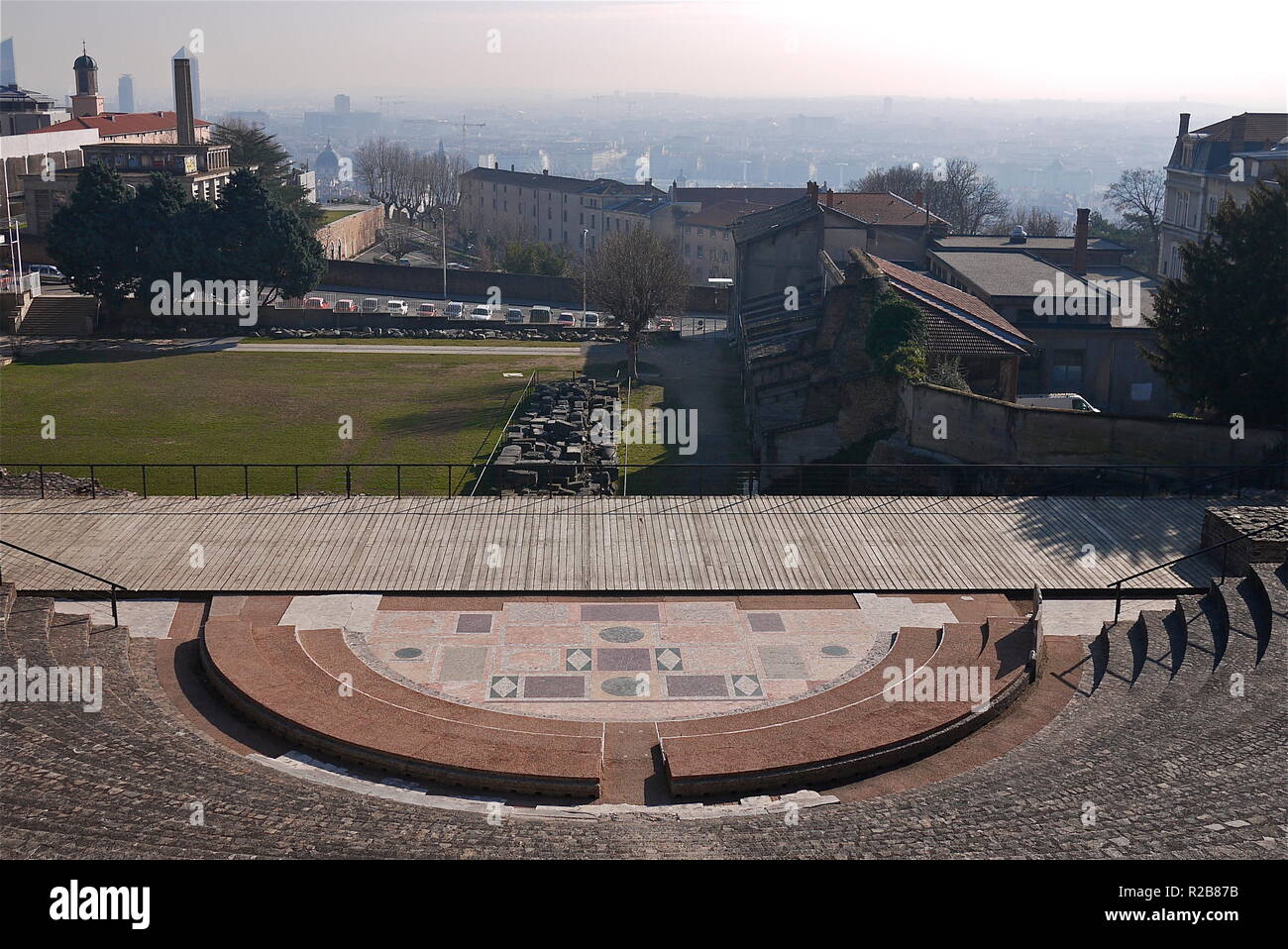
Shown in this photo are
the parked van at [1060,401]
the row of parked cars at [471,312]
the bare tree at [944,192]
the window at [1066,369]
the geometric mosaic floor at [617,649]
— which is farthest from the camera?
the bare tree at [944,192]

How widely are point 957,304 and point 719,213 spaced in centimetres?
5713

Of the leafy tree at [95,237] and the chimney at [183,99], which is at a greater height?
the chimney at [183,99]

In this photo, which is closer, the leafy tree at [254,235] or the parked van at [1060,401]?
the parked van at [1060,401]

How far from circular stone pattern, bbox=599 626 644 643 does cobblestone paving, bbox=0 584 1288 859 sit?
5.37 m

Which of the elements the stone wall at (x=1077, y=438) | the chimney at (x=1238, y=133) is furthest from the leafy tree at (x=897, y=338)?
the chimney at (x=1238, y=133)

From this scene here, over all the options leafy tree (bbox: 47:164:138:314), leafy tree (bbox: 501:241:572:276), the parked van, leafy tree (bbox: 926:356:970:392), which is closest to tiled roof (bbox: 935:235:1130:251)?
the parked van

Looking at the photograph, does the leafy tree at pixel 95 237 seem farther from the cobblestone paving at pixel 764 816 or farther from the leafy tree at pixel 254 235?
the cobblestone paving at pixel 764 816

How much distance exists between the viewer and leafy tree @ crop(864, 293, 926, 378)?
31.5 m

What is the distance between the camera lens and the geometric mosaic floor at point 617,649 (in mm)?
16828

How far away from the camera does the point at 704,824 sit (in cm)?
1288

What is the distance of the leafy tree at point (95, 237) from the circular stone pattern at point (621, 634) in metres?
41.2

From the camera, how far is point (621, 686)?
17.1 metres

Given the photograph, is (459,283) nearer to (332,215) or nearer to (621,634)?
(332,215)
